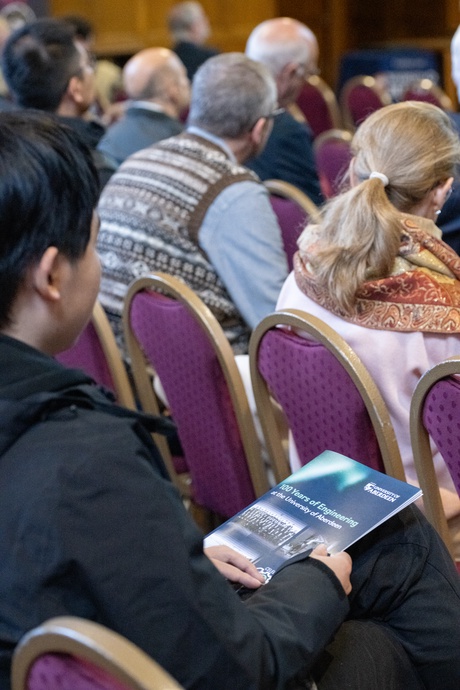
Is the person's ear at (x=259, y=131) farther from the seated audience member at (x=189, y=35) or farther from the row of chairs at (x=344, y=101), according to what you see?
the seated audience member at (x=189, y=35)

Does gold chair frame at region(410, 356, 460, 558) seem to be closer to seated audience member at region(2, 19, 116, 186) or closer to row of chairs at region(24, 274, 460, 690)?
row of chairs at region(24, 274, 460, 690)

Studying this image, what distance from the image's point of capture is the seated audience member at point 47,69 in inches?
146

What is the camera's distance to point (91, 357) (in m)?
2.54

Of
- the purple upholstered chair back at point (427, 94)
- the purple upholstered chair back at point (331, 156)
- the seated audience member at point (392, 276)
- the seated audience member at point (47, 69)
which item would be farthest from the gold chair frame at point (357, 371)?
the purple upholstered chair back at point (427, 94)

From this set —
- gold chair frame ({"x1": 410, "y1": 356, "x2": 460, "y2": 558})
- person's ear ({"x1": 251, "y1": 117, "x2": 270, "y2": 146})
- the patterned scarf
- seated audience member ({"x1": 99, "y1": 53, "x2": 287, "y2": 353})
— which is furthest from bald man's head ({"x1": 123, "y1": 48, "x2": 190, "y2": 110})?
gold chair frame ({"x1": 410, "y1": 356, "x2": 460, "y2": 558})

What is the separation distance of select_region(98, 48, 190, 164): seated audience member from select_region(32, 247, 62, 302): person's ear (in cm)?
305

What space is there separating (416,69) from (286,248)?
6.35m

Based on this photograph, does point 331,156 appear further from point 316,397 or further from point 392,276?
Result: point 316,397

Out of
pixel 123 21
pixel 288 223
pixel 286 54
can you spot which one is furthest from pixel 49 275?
pixel 123 21

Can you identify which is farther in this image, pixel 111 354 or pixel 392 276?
pixel 111 354

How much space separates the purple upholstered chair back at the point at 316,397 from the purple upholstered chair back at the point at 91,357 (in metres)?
0.71

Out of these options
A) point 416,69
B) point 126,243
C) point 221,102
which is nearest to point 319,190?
point 221,102

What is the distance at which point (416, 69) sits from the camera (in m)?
9.05

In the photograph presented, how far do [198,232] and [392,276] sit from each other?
846mm
